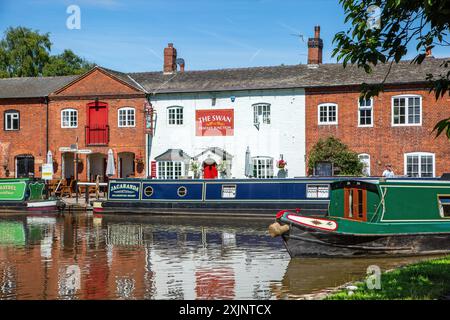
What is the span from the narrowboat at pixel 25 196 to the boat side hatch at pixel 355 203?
16.7m

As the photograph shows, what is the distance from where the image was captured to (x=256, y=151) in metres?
33.3

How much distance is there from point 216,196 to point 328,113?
26.7ft

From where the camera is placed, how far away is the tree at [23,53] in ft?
176

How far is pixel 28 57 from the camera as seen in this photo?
2111 inches

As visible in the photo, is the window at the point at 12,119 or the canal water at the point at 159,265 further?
the window at the point at 12,119

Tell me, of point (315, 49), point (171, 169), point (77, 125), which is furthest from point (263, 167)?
point (77, 125)

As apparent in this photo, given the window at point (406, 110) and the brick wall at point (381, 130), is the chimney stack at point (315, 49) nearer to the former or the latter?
the brick wall at point (381, 130)

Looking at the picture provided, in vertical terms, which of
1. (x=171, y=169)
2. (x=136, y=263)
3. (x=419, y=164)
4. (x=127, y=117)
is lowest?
(x=136, y=263)

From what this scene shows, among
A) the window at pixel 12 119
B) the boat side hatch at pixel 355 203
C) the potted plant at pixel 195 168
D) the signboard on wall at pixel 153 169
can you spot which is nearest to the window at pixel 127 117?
the signboard on wall at pixel 153 169

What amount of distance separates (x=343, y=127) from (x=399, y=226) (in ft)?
53.2

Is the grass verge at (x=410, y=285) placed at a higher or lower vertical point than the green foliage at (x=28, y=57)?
lower

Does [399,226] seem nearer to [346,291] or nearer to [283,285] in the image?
[283,285]

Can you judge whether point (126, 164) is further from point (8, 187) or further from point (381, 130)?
point (381, 130)
